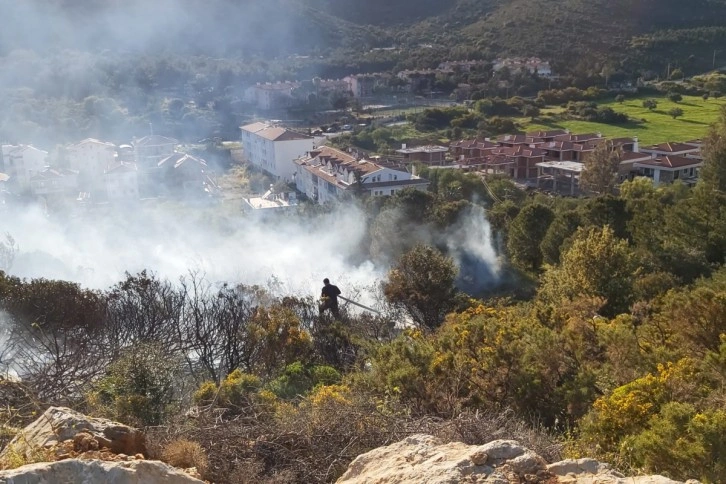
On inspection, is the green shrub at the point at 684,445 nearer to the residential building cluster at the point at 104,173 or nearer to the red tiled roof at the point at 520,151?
the residential building cluster at the point at 104,173

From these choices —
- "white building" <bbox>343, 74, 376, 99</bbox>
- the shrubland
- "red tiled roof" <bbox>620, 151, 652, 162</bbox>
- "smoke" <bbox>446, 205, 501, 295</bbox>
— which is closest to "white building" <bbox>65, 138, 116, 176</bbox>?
"smoke" <bbox>446, 205, 501, 295</bbox>

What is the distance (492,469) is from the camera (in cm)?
334

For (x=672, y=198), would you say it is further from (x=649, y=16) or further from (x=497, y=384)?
(x=649, y=16)

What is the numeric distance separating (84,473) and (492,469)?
1655 mm

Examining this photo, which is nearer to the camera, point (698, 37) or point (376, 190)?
point (376, 190)

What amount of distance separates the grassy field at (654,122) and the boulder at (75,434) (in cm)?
3445

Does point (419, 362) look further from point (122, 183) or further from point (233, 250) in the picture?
point (122, 183)

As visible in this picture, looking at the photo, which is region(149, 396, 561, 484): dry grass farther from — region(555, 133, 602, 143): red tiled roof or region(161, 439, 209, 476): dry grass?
region(555, 133, 602, 143): red tiled roof

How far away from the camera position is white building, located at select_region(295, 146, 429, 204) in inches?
952

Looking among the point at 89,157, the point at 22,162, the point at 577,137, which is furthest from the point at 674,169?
the point at 22,162

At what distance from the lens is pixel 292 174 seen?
3222 cm

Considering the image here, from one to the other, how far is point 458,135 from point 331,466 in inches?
1411

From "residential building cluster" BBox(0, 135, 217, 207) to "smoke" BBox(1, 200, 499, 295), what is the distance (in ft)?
20.6

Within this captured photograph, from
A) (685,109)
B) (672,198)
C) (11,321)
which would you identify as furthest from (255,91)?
(11,321)
